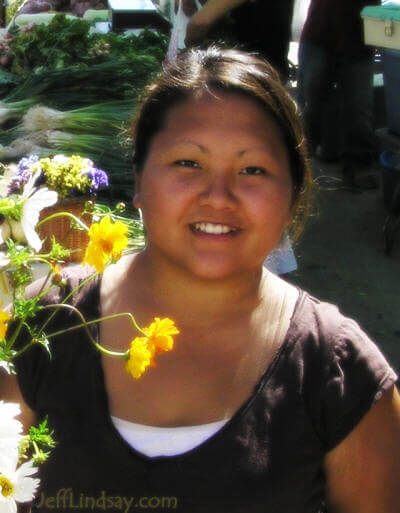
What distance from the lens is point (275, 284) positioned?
58.9 inches

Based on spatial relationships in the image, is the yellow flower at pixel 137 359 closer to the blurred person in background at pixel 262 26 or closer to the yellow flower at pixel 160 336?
the yellow flower at pixel 160 336

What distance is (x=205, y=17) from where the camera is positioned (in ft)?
12.3

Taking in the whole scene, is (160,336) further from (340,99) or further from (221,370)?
(340,99)

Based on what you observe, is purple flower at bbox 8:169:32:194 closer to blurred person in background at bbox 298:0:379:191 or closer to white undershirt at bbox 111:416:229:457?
white undershirt at bbox 111:416:229:457

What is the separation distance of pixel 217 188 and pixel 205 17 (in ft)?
8.67

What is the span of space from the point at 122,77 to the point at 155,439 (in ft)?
8.90

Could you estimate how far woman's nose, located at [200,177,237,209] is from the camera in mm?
1273

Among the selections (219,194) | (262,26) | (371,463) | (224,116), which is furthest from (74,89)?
(371,463)

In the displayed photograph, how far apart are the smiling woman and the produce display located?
1.28 metres

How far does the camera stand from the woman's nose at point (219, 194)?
1.27 m

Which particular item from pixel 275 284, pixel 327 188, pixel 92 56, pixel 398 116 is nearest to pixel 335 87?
pixel 327 188

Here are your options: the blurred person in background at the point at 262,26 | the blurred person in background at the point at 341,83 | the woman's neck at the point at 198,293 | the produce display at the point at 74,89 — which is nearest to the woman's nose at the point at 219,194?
the woman's neck at the point at 198,293

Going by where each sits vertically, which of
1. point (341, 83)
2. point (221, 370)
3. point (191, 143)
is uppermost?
point (191, 143)

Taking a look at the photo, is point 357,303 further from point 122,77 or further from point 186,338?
point 186,338
